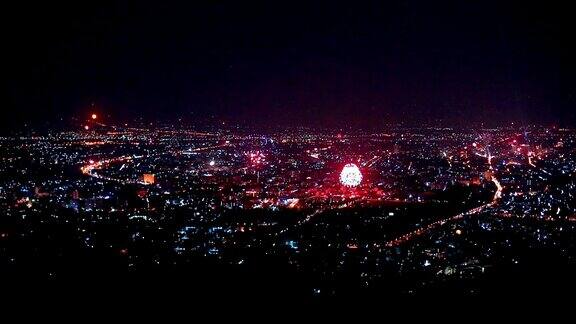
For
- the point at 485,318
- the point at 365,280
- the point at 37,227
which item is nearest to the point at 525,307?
the point at 485,318

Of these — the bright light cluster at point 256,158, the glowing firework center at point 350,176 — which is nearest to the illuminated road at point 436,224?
the glowing firework center at point 350,176

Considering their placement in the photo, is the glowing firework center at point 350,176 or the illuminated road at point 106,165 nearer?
the glowing firework center at point 350,176

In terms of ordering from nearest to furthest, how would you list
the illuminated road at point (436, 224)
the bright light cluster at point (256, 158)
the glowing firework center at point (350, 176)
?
1. the illuminated road at point (436, 224)
2. the glowing firework center at point (350, 176)
3. the bright light cluster at point (256, 158)

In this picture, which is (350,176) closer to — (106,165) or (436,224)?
(436,224)

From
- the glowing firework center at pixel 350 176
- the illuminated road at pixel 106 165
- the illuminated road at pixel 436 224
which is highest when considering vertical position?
the illuminated road at pixel 106 165

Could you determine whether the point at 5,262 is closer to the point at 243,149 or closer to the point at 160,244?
the point at 160,244

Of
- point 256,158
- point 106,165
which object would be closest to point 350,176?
point 256,158

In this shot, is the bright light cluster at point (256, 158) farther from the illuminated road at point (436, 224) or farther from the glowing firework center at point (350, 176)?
the illuminated road at point (436, 224)

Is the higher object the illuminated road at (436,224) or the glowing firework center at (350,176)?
the glowing firework center at (350,176)

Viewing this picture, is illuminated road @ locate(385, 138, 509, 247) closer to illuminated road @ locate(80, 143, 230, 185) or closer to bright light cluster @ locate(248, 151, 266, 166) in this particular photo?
illuminated road @ locate(80, 143, 230, 185)
